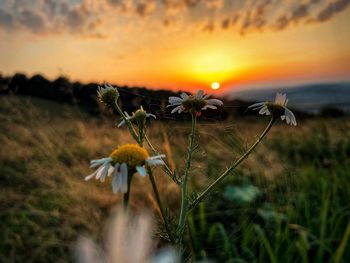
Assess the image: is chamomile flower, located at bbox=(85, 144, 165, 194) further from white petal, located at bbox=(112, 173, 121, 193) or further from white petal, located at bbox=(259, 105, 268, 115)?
white petal, located at bbox=(259, 105, 268, 115)

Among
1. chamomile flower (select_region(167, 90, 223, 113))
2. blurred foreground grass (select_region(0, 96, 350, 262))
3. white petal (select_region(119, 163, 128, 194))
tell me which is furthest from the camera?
blurred foreground grass (select_region(0, 96, 350, 262))

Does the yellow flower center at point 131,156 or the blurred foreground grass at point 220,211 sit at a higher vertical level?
the yellow flower center at point 131,156

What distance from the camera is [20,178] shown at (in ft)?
8.50

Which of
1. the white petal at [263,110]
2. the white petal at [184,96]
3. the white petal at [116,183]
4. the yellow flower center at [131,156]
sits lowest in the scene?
the white petal at [116,183]

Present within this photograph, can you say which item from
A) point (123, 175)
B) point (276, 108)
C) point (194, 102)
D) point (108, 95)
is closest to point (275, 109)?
point (276, 108)

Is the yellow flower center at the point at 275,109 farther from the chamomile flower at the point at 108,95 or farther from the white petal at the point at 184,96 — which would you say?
the chamomile flower at the point at 108,95

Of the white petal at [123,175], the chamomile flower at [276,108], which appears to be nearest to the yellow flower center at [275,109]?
the chamomile flower at [276,108]

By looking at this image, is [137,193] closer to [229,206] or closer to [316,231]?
[229,206]

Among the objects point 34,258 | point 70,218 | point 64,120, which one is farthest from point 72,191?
point 64,120

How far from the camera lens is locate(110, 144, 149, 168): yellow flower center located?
0.39 m

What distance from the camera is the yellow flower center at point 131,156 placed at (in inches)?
15.5

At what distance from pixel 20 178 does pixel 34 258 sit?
107 cm

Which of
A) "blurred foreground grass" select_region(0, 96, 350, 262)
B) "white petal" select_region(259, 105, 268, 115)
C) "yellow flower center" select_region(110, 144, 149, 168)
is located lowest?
"blurred foreground grass" select_region(0, 96, 350, 262)

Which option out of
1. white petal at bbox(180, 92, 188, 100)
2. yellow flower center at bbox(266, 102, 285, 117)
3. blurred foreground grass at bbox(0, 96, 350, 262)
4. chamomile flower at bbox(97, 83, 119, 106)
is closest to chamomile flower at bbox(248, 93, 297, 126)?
yellow flower center at bbox(266, 102, 285, 117)
